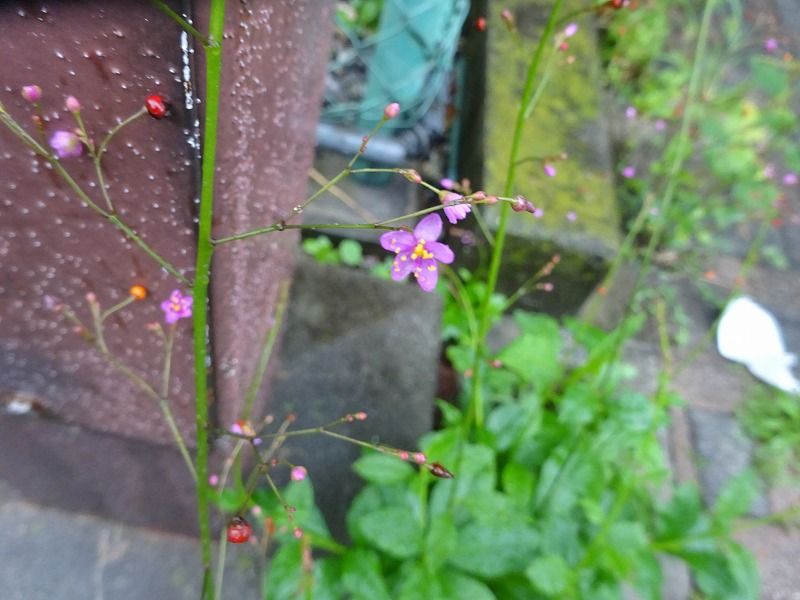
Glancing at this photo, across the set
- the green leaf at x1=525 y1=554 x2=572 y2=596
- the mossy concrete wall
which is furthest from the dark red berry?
the mossy concrete wall

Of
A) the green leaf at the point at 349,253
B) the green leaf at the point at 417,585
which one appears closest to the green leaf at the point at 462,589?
the green leaf at the point at 417,585

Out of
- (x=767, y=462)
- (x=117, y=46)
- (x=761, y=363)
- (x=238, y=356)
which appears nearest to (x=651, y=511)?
(x=767, y=462)

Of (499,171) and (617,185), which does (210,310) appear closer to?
(499,171)

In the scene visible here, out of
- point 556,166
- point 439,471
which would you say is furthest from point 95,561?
point 556,166

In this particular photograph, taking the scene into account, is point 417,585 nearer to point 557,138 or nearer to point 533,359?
point 533,359

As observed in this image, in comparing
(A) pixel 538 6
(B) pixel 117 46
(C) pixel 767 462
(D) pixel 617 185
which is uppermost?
(A) pixel 538 6

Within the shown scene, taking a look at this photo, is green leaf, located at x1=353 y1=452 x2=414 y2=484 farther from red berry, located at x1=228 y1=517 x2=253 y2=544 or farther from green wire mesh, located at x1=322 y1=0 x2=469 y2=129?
green wire mesh, located at x1=322 y1=0 x2=469 y2=129

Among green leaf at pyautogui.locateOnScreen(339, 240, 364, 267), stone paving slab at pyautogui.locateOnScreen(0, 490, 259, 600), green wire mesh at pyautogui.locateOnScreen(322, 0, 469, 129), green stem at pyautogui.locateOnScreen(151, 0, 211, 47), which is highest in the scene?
green wire mesh at pyautogui.locateOnScreen(322, 0, 469, 129)
